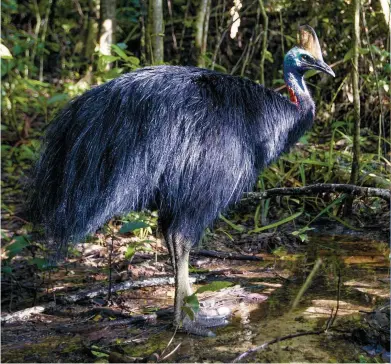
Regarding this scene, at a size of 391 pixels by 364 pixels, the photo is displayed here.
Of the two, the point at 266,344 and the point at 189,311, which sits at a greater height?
the point at 189,311

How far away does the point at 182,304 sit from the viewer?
309 centimetres

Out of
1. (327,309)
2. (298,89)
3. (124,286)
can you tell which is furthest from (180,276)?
(298,89)

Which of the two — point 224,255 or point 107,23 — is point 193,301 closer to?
point 224,255

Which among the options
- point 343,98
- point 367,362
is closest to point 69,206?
point 367,362

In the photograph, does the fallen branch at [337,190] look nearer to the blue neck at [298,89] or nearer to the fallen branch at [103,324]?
the blue neck at [298,89]

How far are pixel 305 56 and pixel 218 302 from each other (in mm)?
1391

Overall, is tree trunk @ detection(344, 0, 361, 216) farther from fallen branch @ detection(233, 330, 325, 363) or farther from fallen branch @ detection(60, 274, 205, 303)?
fallen branch @ detection(233, 330, 325, 363)

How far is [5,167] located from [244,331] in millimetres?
3158

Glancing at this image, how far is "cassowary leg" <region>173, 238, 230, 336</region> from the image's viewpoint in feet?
10.0

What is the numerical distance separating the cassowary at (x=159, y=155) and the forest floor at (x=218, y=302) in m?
0.26

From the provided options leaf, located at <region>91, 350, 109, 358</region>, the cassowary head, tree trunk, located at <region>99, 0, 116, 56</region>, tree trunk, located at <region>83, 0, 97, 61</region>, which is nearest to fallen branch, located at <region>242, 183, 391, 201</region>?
the cassowary head

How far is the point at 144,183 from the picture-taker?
9.41 feet

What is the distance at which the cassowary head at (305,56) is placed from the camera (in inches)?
146

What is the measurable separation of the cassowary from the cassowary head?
0.57 m
